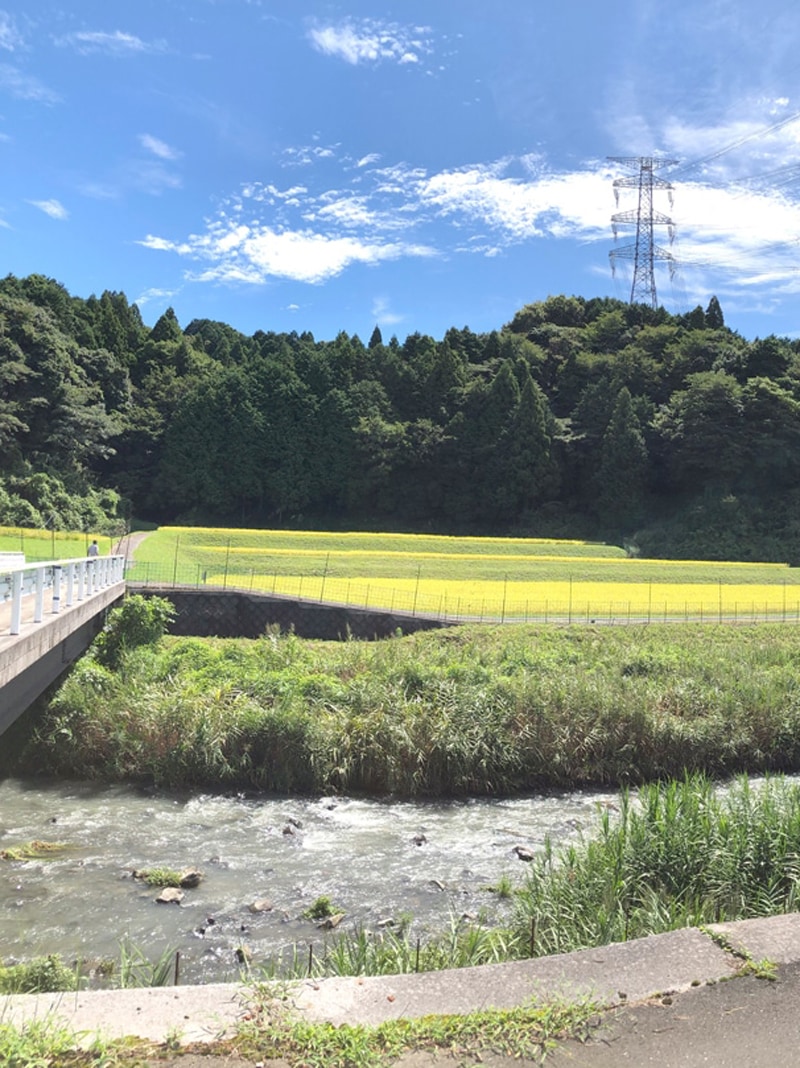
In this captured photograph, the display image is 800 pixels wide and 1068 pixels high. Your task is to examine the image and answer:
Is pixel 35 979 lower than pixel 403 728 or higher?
higher

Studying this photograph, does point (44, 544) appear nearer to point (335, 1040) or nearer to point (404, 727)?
point (404, 727)

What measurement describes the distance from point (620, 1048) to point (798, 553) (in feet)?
175

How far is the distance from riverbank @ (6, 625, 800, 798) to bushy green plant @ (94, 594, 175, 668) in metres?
1.20

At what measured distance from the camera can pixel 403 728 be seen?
12461 mm

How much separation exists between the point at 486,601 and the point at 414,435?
3921 cm

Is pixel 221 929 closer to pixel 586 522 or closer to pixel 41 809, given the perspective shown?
pixel 41 809

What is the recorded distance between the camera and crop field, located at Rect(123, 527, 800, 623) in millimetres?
28297

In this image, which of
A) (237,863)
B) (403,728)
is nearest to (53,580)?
(237,863)

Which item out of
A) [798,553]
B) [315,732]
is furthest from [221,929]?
[798,553]

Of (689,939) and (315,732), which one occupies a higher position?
(689,939)

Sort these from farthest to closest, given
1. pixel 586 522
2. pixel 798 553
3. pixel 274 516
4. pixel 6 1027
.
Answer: pixel 274 516 < pixel 586 522 < pixel 798 553 < pixel 6 1027

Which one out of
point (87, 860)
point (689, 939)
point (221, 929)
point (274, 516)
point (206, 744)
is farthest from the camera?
point (274, 516)

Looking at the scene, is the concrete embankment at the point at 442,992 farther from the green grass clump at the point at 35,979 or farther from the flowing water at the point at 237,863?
the flowing water at the point at 237,863

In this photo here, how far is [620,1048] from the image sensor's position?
10.1 ft
